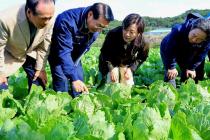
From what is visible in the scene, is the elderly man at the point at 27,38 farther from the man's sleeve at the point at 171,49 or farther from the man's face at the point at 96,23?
the man's sleeve at the point at 171,49

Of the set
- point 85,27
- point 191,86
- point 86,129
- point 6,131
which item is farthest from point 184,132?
point 85,27

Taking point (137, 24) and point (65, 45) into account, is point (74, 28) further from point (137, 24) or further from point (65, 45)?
point (137, 24)

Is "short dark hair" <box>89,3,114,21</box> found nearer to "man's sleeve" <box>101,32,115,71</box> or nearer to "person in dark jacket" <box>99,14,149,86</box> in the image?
"person in dark jacket" <box>99,14,149,86</box>

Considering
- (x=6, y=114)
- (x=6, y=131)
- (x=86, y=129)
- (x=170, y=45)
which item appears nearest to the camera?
(x=6, y=131)

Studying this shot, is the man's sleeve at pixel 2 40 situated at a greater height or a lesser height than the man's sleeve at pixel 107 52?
greater

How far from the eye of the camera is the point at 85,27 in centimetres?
418

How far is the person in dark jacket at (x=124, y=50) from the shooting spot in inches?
181

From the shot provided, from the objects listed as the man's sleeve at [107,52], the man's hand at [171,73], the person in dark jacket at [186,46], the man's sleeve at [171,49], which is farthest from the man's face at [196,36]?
the man's sleeve at [107,52]

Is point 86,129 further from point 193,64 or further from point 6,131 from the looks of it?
point 193,64

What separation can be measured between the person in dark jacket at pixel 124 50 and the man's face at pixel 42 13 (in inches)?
49.1

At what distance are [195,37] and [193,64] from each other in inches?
34.2

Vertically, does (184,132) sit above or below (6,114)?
above

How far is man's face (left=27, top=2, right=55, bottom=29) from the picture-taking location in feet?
11.4

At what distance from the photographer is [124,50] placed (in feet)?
16.4
